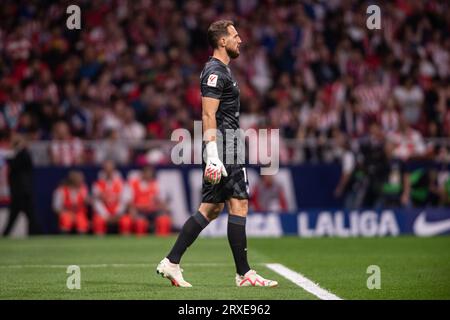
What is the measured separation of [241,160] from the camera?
939 cm

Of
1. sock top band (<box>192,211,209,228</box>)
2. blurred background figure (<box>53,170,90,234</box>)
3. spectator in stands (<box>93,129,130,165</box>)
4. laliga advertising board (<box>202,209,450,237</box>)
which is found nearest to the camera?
sock top band (<box>192,211,209,228</box>)

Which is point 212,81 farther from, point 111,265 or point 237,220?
point 111,265

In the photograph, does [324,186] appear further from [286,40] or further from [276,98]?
[286,40]

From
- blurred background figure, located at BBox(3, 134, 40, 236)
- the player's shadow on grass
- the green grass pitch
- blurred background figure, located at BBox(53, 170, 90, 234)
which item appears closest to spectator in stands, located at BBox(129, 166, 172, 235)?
blurred background figure, located at BBox(53, 170, 90, 234)

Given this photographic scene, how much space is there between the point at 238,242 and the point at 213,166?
0.85m

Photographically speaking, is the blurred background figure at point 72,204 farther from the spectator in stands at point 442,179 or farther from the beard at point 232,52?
the beard at point 232,52

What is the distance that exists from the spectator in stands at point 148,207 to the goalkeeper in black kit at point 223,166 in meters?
10.5

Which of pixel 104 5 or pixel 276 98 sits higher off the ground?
pixel 104 5

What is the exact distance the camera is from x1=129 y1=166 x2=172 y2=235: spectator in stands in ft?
65.2

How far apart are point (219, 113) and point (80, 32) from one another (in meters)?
14.2

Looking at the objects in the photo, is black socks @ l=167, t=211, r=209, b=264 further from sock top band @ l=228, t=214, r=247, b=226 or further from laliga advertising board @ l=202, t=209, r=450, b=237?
laliga advertising board @ l=202, t=209, r=450, b=237

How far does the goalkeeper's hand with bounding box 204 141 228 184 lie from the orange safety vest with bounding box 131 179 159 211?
1091 centimetres

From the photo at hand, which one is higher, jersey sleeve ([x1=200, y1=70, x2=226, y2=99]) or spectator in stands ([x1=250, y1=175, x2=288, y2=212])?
jersey sleeve ([x1=200, y1=70, x2=226, y2=99])
